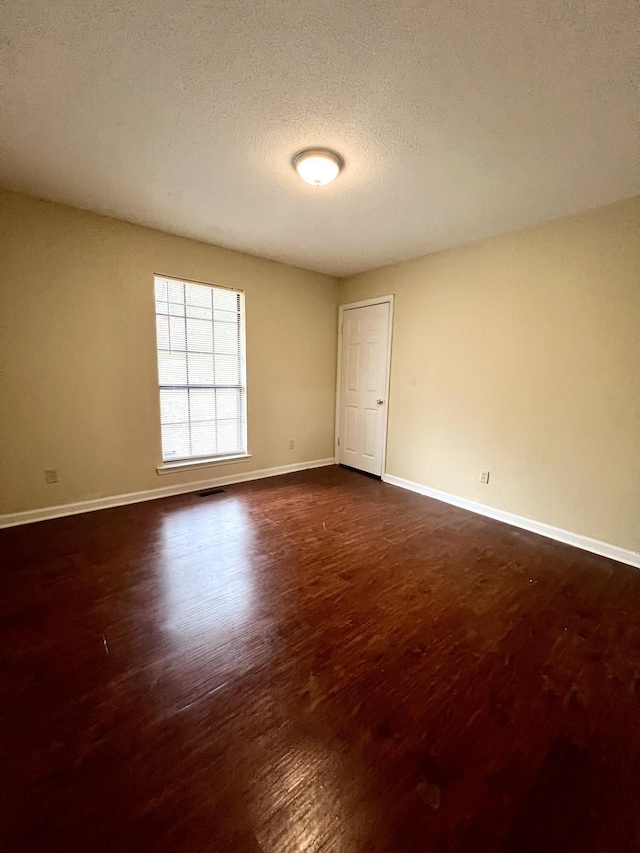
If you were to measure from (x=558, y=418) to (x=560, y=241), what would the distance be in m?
1.39

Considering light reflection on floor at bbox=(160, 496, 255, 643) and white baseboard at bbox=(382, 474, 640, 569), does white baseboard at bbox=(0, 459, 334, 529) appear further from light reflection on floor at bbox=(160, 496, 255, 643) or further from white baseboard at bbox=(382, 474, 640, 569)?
white baseboard at bbox=(382, 474, 640, 569)

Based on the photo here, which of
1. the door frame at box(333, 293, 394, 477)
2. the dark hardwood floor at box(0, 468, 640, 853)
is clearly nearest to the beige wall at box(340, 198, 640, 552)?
the door frame at box(333, 293, 394, 477)

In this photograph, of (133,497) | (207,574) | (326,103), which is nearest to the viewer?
(326,103)

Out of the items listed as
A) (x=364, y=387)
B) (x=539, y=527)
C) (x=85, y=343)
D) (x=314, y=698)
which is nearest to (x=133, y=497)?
(x=85, y=343)

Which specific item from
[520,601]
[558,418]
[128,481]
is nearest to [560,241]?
[558,418]

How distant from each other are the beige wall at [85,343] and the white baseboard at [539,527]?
90.2 inches

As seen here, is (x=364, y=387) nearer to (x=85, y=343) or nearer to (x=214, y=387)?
(x=214, y=387)

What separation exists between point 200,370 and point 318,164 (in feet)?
7.54

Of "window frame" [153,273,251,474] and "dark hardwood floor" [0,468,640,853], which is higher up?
"window frame" [153,273,251,474]

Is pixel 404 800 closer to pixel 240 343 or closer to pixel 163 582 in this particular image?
pixel 163 582

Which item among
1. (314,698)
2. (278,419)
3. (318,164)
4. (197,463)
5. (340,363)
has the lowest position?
(314,698)

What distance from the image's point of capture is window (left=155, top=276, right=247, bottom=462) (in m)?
3.44

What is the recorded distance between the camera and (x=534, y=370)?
2.88 meters

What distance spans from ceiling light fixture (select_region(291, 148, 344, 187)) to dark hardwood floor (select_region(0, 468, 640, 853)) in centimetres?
251
